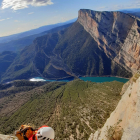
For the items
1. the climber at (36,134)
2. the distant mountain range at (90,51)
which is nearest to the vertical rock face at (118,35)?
the distant mountain range at (90,51)

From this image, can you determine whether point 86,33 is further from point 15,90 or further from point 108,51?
point 15,90

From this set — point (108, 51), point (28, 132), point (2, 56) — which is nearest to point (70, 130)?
point (28, 132)

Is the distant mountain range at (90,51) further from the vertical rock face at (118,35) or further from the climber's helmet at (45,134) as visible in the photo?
the climber's helmet at (45,134)

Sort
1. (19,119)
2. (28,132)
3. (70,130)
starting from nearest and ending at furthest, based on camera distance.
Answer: (28,132) → (70,130) → (19,119)

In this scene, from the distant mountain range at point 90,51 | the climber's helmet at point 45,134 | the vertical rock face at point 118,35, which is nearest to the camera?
the climber's helmet at point 45,134

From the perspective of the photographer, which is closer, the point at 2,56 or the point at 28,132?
the point at 28,132

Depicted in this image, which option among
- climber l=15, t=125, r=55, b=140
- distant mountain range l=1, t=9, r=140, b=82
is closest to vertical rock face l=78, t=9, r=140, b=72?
distant mountain range l=1, t=9, r=140, b=82
